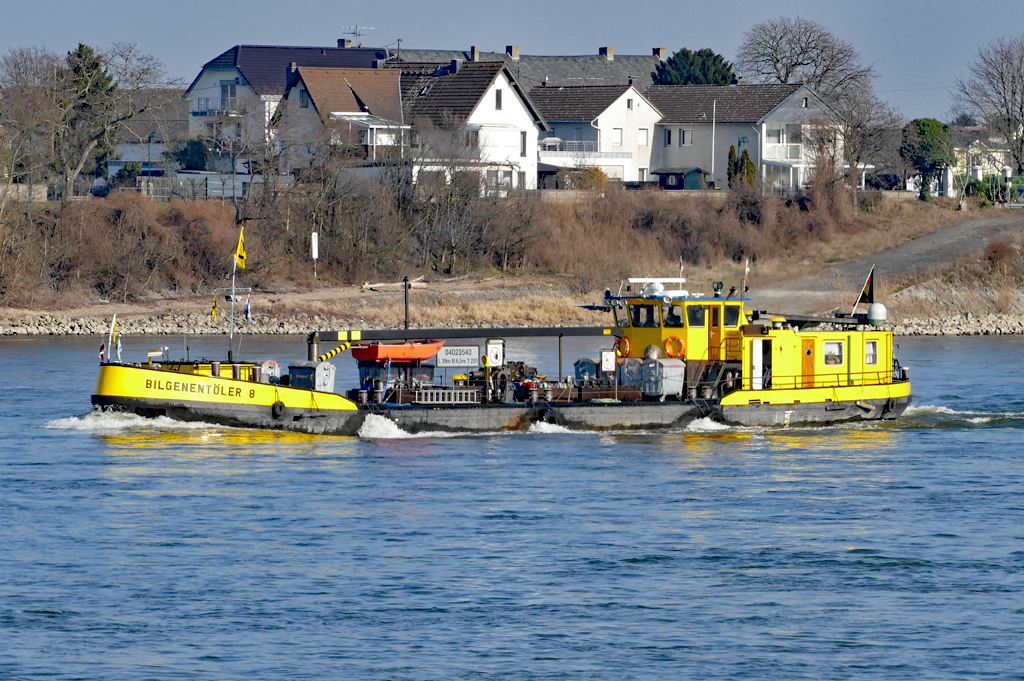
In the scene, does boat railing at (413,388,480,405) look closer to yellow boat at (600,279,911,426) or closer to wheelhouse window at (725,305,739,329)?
yellow boat at (600,279,911,426)

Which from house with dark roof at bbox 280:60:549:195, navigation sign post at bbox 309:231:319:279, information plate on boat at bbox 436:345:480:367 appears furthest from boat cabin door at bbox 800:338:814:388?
house with dark roof at bbox 280:60:549:195

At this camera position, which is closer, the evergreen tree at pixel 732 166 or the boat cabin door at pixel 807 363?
the boat cabin door at pixel 807 363

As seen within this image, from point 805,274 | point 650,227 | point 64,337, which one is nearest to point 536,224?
point 650,227

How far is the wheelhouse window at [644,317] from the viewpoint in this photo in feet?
124

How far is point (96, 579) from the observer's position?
2300 centimetres

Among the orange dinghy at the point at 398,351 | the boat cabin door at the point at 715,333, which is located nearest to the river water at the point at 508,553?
the orange dinghy at the point at 398,351

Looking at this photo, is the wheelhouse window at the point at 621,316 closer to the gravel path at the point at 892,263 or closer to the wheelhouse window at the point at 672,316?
the wheelhouse window at the point at 672,316

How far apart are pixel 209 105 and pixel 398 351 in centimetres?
7969

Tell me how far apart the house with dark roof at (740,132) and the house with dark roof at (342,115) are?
66.8 feet

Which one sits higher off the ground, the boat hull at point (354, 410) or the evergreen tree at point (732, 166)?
the evergreen tree at point (732, 166)

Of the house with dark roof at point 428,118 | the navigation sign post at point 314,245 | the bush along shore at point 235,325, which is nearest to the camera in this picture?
the bush along shore at point 235,325

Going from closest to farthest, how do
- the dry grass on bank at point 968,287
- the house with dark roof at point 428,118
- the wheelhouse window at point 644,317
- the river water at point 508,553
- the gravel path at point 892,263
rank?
the river water at point 508,553
the wheelhouse window at point 644,317
the gravel path at point 892,263
the dry grass on bank at point 968,287
the house with dark roof at point 428,118

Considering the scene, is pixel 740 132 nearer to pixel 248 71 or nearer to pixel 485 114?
pixel 485 114

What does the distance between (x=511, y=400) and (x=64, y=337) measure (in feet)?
112
